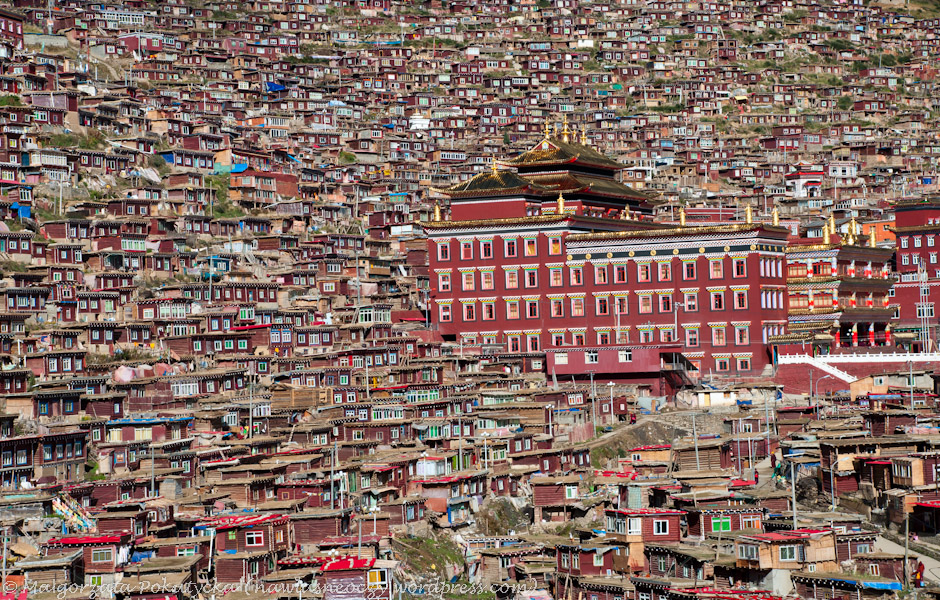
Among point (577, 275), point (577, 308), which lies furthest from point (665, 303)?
point (577, 275)

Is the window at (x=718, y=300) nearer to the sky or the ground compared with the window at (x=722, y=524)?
nearer to the sky

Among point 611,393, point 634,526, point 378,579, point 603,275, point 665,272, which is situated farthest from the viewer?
point 603,275

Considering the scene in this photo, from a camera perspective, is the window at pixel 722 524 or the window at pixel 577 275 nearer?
the window at pixel 722 524

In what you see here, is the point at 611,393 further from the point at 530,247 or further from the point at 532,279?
the point at 530,247

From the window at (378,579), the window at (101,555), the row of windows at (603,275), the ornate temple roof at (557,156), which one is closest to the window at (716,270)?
the row of windows at (603,275)

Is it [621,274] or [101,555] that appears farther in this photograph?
[621,274]

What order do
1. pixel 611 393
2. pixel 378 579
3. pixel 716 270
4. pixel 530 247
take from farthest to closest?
pixel 530 247, pixel 716 270, pixel 611 393, pixel 378 579

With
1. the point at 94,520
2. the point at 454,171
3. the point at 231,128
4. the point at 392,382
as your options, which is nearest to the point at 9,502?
the point at 94,520

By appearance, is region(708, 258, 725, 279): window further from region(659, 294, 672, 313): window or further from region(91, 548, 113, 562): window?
region(91, 548, 113, 562): window

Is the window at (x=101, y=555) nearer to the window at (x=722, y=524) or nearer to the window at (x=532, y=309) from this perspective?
the window at (x=722, y=524)
